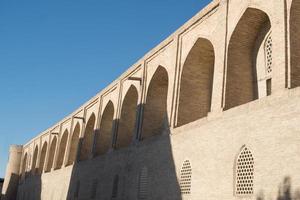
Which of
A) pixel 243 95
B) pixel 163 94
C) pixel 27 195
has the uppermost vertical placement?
pixel 163 94

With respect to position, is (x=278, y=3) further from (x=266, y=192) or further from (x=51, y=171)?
(x=51, y=171)

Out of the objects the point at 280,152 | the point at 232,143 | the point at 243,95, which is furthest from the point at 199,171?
the point at 280,152

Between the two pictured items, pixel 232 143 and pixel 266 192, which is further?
pixel 232 143

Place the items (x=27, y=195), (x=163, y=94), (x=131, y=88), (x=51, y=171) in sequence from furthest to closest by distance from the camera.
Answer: (x=27, y=195)
(x=51, y=171)
(x=131, y=88)
(x=163, y=94)

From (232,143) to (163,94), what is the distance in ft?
21.3

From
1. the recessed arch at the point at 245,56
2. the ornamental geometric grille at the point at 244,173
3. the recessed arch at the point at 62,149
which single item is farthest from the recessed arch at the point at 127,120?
the recessed arch at the point at 62,149

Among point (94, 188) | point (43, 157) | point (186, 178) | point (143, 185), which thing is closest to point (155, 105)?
point (143, 185)

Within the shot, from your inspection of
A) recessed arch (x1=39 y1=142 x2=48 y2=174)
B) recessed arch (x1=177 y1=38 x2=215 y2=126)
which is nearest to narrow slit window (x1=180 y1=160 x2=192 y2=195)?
recessed arch (x1=177 y1=38 x2=215 y2=126)

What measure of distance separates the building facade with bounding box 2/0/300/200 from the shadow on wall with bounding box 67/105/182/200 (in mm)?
37

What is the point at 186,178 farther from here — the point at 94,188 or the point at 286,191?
the point at 94,188

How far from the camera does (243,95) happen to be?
440 inches

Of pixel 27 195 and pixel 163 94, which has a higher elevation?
pixel 163 94

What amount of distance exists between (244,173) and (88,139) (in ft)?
48.6

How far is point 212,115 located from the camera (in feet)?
35.6
